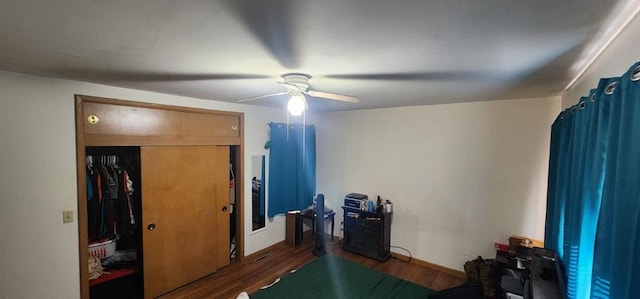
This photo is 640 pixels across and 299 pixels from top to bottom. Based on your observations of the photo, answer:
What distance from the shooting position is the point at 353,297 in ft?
10.1

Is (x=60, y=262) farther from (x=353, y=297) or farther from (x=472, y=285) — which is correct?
(x=472, y=285)

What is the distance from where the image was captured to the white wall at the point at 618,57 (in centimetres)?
110

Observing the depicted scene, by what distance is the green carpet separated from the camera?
3115 mm

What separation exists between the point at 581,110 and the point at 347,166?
3269mm

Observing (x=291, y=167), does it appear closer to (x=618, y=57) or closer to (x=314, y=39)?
(x=314, y=39)

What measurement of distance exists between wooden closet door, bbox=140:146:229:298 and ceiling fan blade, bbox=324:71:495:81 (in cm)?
222

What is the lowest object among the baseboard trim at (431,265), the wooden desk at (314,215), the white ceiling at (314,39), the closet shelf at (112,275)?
the baseboard trim at (431,265)

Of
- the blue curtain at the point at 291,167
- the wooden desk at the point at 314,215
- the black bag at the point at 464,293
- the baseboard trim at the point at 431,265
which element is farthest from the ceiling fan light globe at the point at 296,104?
the baseboard trim at the point at 431,265

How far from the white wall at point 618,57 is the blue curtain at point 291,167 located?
3584mm

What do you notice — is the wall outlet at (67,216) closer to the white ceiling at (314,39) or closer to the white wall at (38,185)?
the white wall at (38,185)

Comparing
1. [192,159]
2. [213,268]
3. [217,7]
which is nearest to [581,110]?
[217,7]

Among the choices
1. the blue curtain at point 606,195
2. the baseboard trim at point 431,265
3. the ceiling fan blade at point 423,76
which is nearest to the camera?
the blue curtain at point 606,195

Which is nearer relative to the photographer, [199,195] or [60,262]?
[60,262]

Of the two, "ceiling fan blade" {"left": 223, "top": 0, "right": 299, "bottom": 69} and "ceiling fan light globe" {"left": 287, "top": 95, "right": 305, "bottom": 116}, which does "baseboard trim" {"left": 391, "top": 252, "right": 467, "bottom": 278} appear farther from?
"ceiling fan blade" {"left": 223, "top": 0, "right": 299, "bottom": 69}
